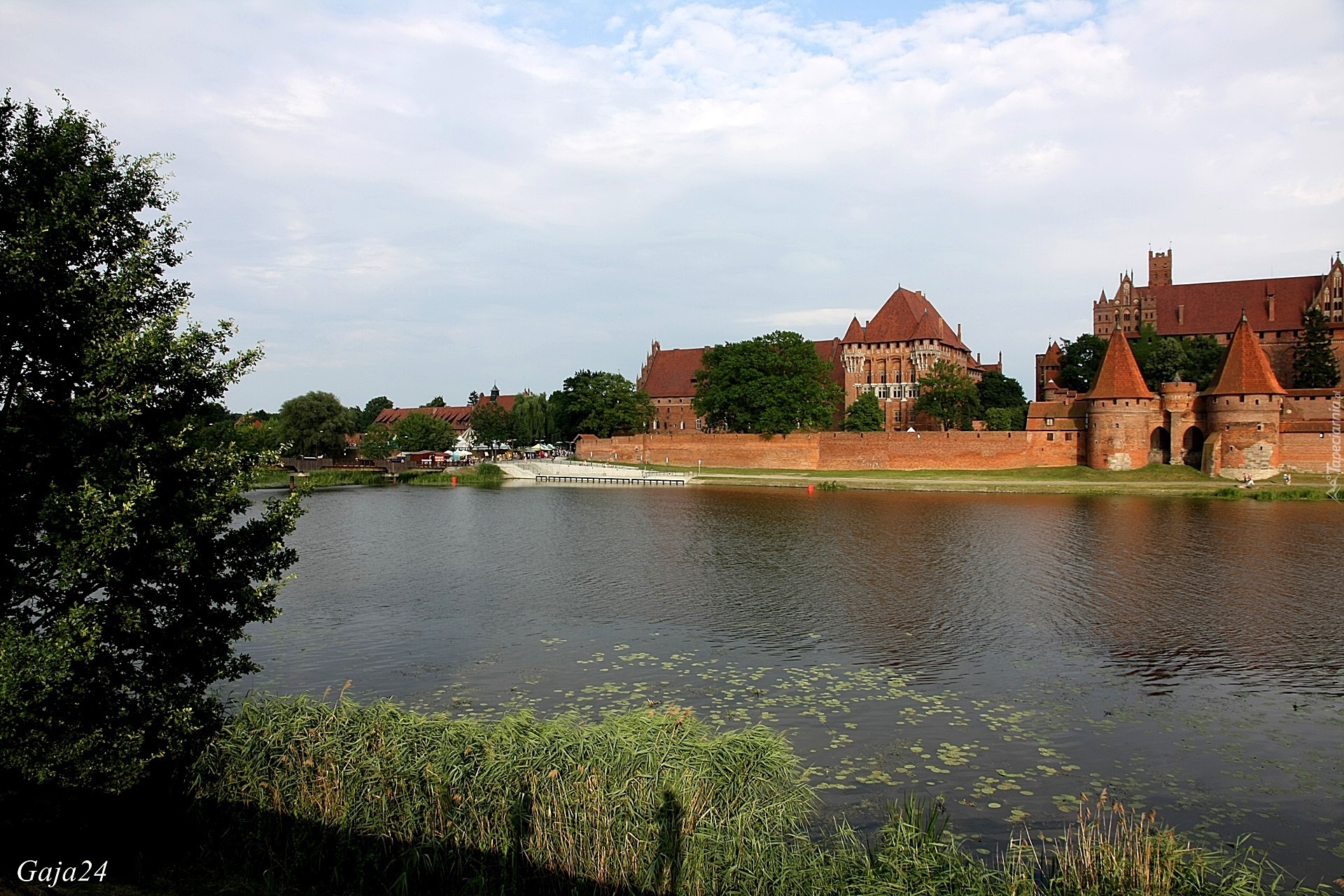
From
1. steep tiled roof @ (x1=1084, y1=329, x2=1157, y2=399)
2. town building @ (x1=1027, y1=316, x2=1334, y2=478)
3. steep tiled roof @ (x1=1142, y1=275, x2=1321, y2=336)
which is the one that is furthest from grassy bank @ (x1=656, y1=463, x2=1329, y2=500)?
steep tiled roof @ (x1=1142, y1=275, x2=1321, y2=336)

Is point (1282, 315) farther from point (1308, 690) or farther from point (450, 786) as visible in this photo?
point (450, 786)

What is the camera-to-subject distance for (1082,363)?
216 feet

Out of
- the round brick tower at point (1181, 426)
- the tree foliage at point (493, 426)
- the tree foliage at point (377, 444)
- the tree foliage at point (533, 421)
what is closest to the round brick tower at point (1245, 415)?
the round brick tower at point (1181, 426)

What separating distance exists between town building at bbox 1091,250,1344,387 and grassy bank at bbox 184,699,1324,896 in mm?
61655

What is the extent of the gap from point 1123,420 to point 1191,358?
14705 mm

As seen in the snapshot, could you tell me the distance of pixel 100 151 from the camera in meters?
7.77

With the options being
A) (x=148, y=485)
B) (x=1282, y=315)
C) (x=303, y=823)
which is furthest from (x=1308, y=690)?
(x=1282, y=315)

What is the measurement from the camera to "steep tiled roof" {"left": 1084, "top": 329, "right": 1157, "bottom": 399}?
167 ft

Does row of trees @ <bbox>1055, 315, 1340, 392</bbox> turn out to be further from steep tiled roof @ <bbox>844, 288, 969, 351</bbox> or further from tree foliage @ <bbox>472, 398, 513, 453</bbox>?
tree foliage @ <bbox>472, 398, 513, 453</bbox>

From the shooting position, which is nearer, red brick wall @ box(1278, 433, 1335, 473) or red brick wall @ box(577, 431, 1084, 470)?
red brick wall @ box(1278, 433, 1335, 473)

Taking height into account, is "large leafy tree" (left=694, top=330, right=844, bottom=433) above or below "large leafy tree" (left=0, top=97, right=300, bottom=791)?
above

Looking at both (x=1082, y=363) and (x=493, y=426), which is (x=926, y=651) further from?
(x=493, y=426)

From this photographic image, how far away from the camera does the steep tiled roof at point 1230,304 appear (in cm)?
6431

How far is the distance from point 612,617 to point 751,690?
507 cm
